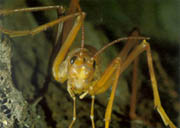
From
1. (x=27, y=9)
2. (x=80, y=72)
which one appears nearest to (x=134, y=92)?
(x=80, y=72)

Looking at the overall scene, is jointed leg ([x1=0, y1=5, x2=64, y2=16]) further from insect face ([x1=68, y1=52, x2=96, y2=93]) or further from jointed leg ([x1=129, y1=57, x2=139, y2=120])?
jointed leg ([x1=129, y1=57, x2=139, y2=120])

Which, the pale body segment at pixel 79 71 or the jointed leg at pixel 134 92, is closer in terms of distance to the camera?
the pale body segment at pixel 79 71

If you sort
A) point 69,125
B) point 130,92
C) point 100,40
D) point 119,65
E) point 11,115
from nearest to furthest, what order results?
1. point 11,115
2. point 69,125
3. point 119,65
4. point 100,40
5. point 130,92

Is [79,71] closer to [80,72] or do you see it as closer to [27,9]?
[80,72]

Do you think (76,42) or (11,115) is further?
(76,42)

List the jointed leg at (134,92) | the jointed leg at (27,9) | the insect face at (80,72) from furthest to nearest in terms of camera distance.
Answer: the jointed leg at (134,92) → the insect face at (80,72) → the jointed leg at (27,9)

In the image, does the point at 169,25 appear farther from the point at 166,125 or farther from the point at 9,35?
the point at 9,35

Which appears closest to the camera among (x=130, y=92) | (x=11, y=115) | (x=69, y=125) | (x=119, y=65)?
(x=11, y=115)

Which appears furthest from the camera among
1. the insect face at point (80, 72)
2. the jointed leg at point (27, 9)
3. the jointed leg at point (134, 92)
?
the jointed leg at point (134, 92)

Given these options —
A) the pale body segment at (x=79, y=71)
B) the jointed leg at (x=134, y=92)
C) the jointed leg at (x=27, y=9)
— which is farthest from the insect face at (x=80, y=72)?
the jointed leg at (x=134, y=92)

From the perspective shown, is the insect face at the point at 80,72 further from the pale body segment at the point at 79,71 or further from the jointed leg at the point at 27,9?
the jointed leg at the point at 27,9

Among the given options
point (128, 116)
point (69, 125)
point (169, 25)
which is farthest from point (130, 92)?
point (69, 125)
